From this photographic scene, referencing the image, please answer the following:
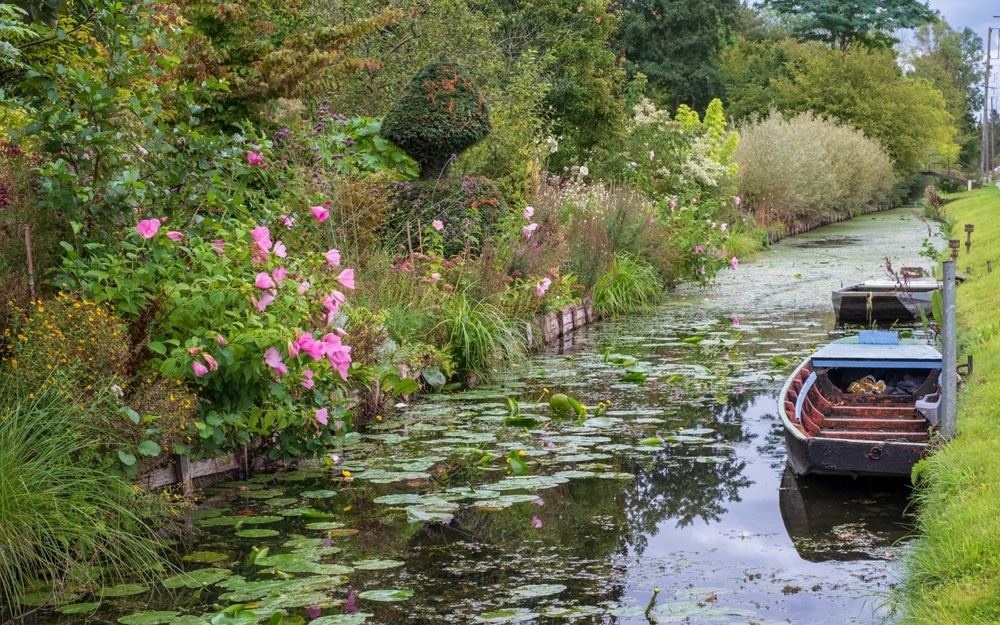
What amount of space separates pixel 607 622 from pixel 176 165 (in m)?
3.58

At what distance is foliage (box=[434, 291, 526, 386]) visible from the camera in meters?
9.55

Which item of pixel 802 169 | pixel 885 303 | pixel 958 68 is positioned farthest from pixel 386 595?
pixel 958 68

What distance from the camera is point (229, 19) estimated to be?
8.87 meters

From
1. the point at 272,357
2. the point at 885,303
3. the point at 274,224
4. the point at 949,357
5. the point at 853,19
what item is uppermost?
the point at 853,19

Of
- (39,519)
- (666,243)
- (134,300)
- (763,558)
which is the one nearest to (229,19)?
(134,300)

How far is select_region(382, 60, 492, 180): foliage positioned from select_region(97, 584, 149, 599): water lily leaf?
24.4ft

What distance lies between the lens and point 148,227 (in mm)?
5574

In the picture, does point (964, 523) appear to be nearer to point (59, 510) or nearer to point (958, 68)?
point (59, 510)

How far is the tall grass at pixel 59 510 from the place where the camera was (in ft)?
14.6

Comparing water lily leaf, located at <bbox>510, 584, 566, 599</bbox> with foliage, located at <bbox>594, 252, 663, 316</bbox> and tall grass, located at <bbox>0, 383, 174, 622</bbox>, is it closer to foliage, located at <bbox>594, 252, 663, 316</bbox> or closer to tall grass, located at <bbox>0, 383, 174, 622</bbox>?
tall grass, located at <bbox>0, 383, 174, 622</bbox>

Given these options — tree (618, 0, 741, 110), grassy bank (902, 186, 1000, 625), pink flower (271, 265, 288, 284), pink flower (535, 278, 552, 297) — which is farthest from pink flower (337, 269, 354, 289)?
tree (618, 0, 741, 110)

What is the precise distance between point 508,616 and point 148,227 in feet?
8.91

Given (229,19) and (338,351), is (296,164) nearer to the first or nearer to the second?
(229,19)

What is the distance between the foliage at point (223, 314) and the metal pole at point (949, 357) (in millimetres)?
3223
